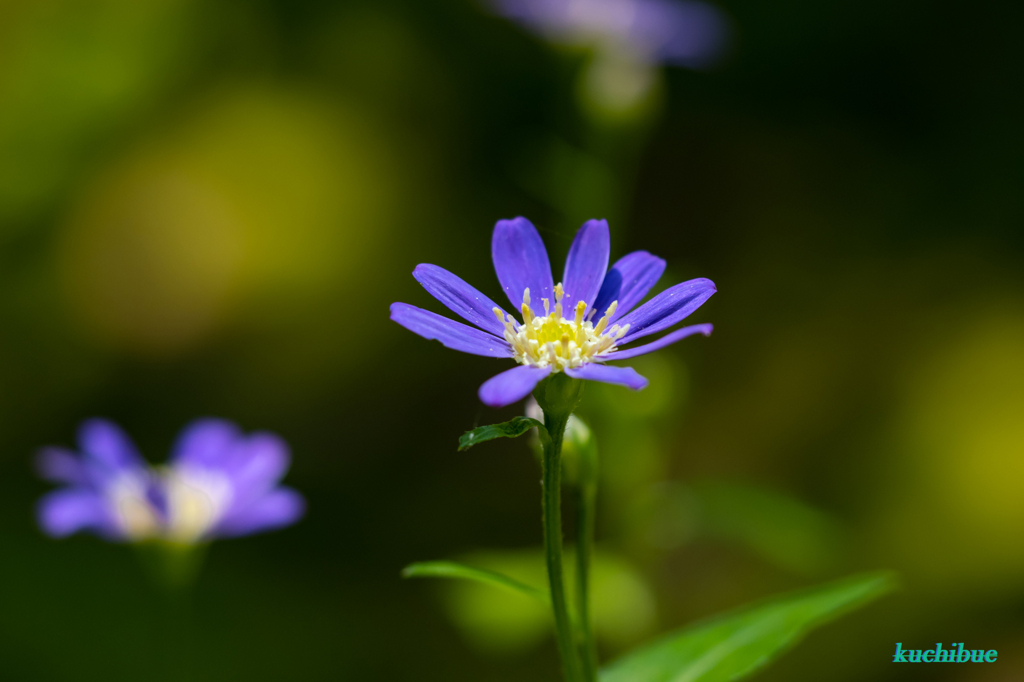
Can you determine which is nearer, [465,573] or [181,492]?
[465,573]

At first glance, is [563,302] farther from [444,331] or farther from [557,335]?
[444,331]

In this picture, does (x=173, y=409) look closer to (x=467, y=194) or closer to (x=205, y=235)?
(x=205, y=235)

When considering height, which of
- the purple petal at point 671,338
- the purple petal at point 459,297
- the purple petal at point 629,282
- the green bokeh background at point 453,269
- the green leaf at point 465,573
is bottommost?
the green leaf at point 465,573

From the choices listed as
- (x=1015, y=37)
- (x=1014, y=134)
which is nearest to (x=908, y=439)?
(x=1014, y=134)

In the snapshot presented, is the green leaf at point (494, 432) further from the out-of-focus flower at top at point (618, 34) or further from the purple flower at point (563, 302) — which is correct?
the out-of-focus flower at top at point (618, 34)

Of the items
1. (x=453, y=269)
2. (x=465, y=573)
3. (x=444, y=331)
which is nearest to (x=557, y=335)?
(x=444, y=331)

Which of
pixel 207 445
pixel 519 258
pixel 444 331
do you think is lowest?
pixel 444 331

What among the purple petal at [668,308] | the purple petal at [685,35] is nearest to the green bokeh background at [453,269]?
the purple petal at [685,35]
